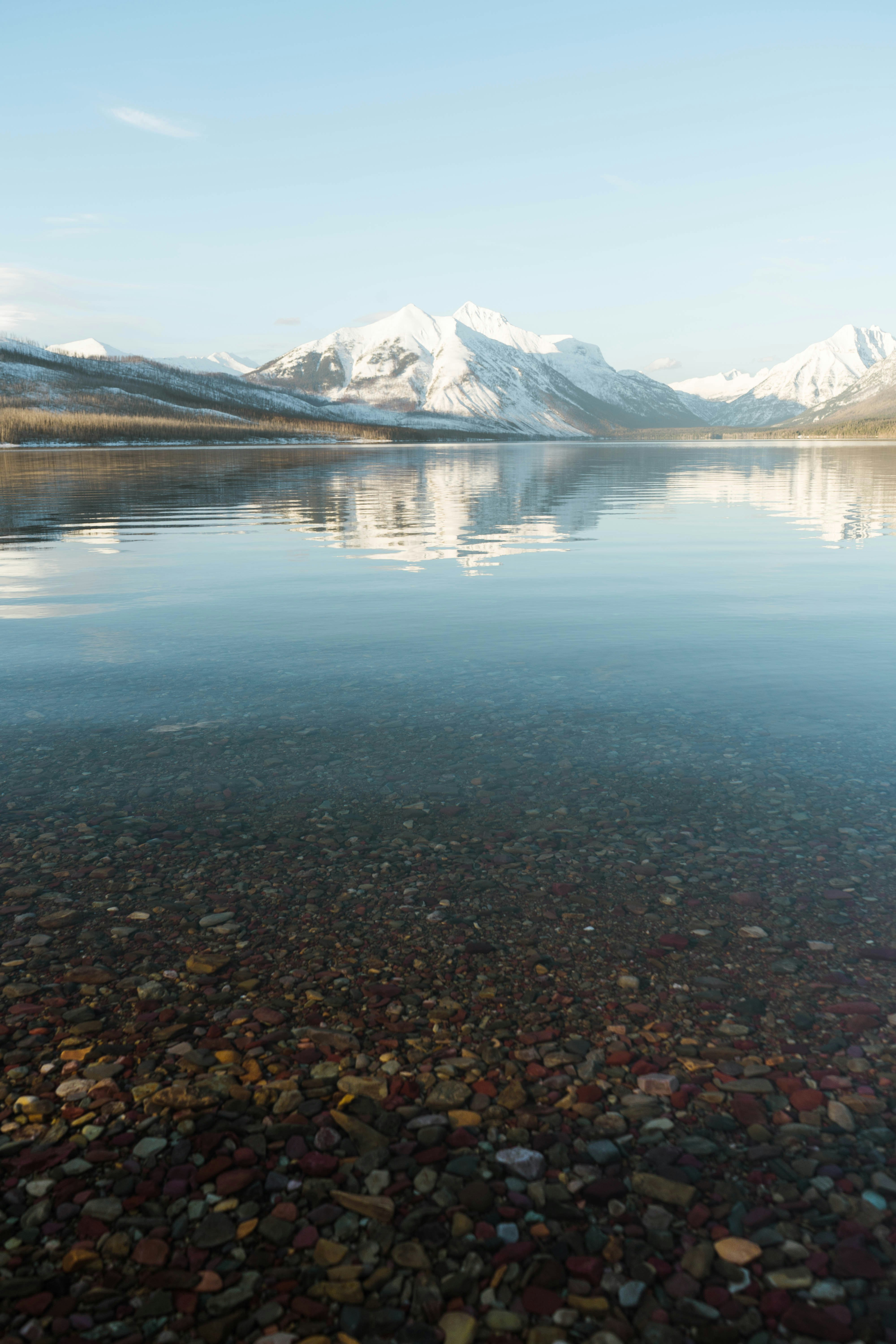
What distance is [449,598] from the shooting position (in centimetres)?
2152

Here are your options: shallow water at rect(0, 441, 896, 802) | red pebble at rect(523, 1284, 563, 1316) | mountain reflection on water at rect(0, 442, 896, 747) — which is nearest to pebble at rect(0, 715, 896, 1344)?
red pebble at rect(523, 1284, 563, 1316)

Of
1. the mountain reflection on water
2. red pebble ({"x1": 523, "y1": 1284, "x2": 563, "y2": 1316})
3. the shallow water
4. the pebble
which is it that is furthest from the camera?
the mountain reflection on water

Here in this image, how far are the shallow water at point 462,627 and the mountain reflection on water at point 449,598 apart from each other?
106mm

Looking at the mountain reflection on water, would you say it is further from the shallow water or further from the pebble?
the pebble

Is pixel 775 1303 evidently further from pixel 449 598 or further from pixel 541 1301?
pixel 449 598

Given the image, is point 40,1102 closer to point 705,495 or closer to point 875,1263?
point 875,1263

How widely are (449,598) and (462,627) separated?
144 inches

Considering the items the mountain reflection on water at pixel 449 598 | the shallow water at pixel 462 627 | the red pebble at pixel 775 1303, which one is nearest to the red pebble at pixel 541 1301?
the red pebble at pixel 775 1303

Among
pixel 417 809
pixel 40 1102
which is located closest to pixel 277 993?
pixel 40 1102

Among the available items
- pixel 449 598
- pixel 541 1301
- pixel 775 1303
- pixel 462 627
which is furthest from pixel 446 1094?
pixel 449 598

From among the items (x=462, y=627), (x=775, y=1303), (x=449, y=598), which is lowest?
(x=775, y=1303)

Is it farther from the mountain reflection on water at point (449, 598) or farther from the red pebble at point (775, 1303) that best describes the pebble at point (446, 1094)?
the mountain reflection on water at point (449, 598)

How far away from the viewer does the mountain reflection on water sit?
13984 millimetres

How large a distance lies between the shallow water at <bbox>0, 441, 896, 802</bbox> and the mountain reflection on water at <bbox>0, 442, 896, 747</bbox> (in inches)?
4.2
